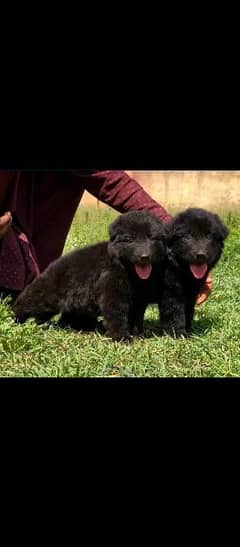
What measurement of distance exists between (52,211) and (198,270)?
1.03 metres

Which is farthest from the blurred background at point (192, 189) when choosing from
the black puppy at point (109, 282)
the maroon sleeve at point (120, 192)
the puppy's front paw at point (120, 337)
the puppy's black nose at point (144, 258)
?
the puppy's front paw at point (120, 337)

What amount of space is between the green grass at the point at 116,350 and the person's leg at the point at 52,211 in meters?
0.27

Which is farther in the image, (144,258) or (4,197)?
(4,197)

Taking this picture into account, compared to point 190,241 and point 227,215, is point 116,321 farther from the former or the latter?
point 227,215

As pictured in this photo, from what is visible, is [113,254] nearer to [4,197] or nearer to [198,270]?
[198,270]

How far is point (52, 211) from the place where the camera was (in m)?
3.49

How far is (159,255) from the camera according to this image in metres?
2.71

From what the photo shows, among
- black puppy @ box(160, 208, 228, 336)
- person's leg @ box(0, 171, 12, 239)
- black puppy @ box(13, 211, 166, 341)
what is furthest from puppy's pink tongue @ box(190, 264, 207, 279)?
person's leg @ box(0, 171, 12, 239)

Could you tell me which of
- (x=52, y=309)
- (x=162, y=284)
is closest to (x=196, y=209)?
(x=162, y=284)

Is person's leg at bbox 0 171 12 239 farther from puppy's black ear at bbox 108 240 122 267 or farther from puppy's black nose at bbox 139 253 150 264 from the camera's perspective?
puppy's black nose at bbox 139 253 150 264

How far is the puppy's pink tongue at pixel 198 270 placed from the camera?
107 inches

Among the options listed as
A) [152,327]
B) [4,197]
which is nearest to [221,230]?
[152,327]

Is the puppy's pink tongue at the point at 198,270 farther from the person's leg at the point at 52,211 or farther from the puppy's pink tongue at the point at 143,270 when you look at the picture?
the person's leg at the point at 52,211

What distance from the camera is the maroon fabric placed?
3.09m
